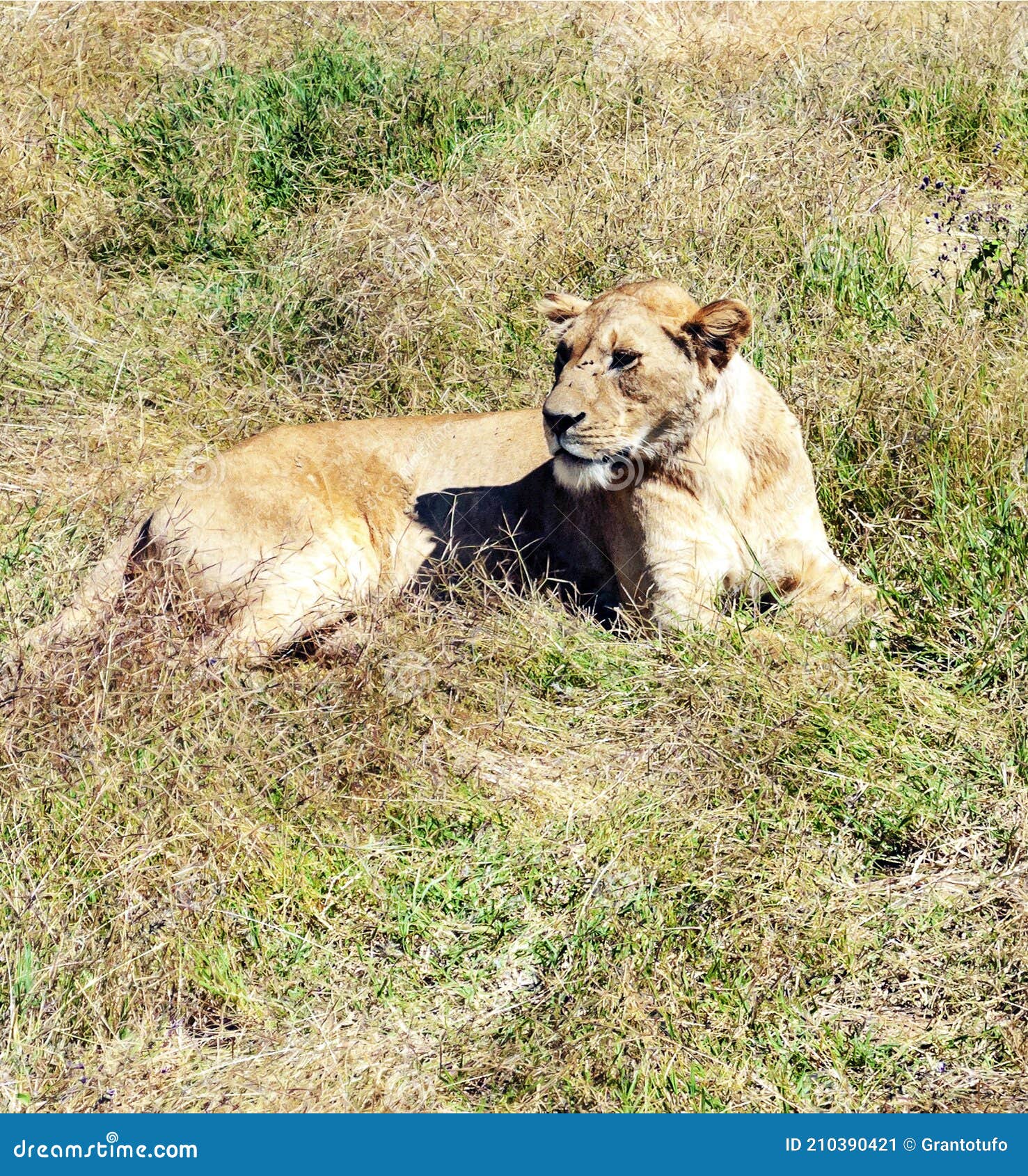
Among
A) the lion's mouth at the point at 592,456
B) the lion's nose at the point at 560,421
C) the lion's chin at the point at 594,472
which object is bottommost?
the lion's chin at the point at 594,472

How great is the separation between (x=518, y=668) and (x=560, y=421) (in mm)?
669

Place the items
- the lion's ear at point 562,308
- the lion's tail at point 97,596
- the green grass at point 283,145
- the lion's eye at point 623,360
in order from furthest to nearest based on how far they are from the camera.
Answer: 1. the green grass at point 283,145
2. the lion's ear at point 562,308
3. the lion's eye at point 623,360
4. the lion's tail at point 97,596

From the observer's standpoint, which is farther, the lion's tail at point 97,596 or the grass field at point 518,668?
Answer: the lion's tail at point 97,596

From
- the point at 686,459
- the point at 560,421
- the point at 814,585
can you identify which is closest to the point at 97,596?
the point at 560,421

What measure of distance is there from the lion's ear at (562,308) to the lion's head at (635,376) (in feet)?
0.59

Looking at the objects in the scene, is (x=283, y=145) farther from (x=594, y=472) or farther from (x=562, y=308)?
(x=594, y=472)

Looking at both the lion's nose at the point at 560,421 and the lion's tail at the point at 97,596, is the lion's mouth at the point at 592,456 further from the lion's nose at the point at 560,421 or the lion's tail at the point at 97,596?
the lion's tail at the point at 97,596

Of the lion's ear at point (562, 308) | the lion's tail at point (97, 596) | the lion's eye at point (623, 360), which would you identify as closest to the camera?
the lion's tail at point (97, 596)

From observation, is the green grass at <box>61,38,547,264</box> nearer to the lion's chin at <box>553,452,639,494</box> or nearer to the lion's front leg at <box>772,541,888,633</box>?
the lion's chin at <box>553,452,639,494</box>

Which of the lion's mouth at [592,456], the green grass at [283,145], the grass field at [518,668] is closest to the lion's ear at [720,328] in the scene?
the lion's mouth at [592,456]

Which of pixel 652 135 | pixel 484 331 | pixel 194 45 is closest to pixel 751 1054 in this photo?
pixel 484 331

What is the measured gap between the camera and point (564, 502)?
4.56m

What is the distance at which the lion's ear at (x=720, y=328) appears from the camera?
3.87 meters

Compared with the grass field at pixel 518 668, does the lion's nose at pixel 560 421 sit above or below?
above
